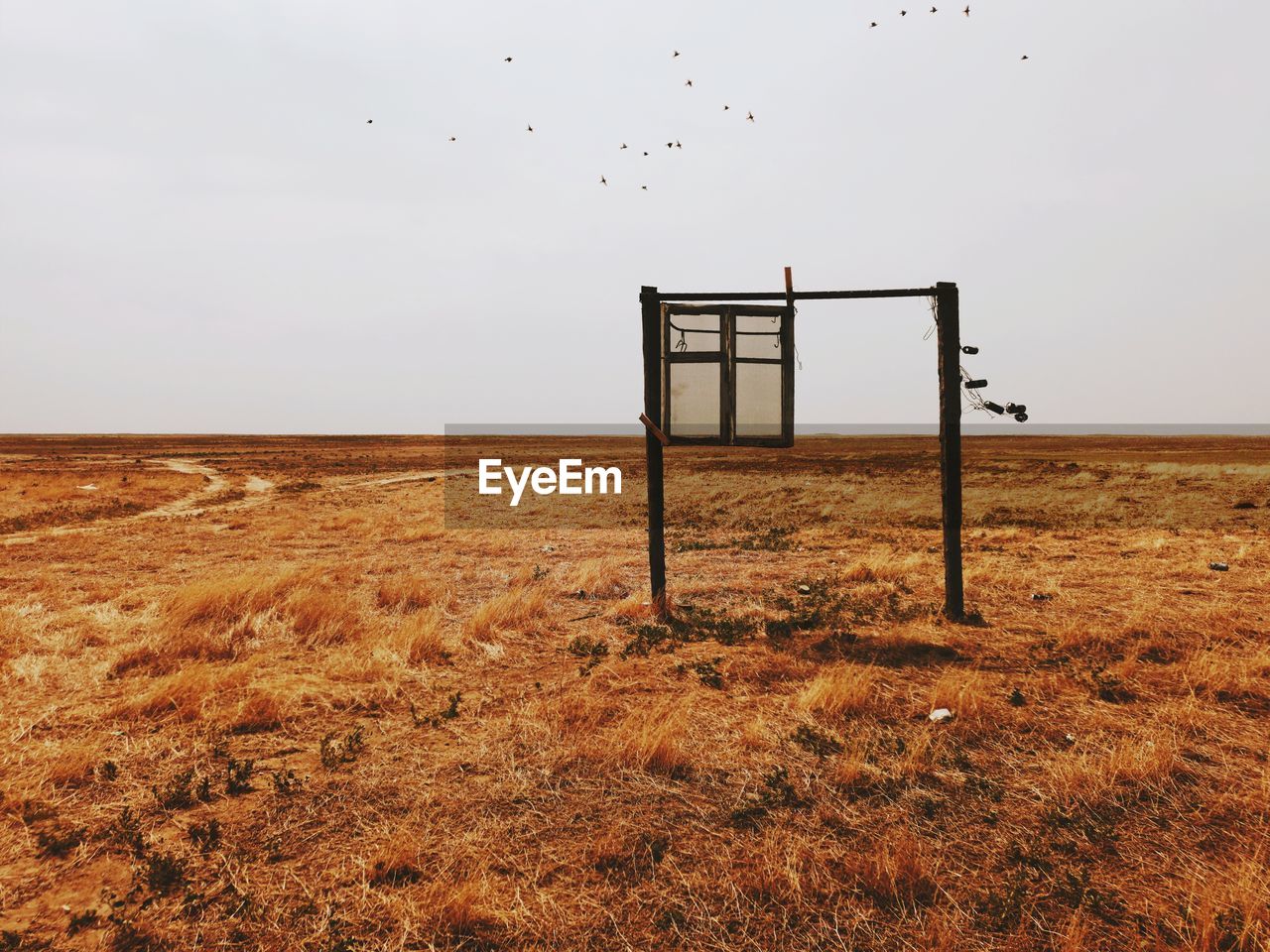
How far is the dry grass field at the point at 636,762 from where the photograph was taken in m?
3.37

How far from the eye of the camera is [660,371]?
870 centimetres

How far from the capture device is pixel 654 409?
344 inches

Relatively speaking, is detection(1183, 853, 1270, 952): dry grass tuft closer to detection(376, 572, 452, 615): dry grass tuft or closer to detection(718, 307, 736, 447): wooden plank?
detection(718, 307, 736, 447): wooden plank

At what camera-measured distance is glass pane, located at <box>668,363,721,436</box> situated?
855 centimetres

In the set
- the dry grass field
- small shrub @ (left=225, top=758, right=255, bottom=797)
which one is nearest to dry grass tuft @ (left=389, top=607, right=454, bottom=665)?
the dry grass field

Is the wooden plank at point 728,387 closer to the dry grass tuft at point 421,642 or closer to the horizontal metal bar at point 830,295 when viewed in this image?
the horizontal metal bar at point 830,295

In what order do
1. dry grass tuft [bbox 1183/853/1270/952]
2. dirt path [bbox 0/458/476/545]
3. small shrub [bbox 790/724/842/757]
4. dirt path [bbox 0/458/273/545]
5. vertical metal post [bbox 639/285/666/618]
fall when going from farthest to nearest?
dirt path [bbox 0/458/476/545]
dirt path [bbox 0/458/273/545]
vertical metal post [bbox 639/285/666/618]
small shrub [bbox 790/724/842/757]
dry grass tuft [bbox 1183/853/1270/952]

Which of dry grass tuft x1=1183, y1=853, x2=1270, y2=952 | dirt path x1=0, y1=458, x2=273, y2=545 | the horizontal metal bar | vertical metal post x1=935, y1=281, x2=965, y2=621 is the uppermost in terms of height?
the horizontal metal bar

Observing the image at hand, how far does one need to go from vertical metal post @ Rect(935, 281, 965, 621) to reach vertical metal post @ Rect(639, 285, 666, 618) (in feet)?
11.9

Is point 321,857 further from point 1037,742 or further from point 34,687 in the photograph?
point 1037,742

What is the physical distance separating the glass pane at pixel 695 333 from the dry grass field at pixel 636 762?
146 inches

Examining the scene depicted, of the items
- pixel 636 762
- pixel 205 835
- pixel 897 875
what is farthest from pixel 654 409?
pixel 205 835

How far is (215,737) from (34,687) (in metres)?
2.59

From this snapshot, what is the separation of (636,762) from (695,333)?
5523 millimetres
